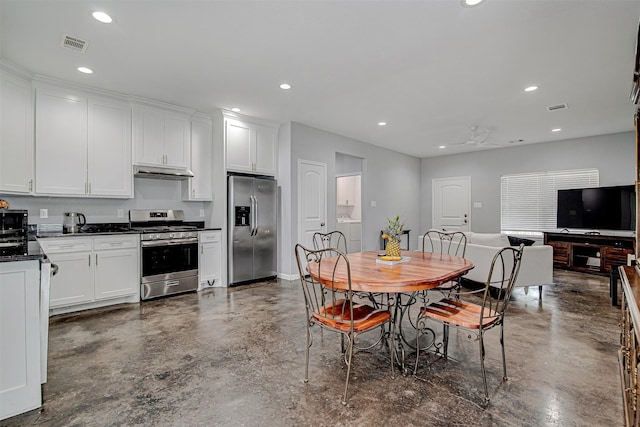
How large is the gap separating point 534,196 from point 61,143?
8.64 metres

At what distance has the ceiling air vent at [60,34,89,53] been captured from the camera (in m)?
2.79

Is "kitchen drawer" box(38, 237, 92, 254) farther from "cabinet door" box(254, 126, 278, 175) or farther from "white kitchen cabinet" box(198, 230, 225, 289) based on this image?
"cabinet door" box(254, 126, 278, 175)

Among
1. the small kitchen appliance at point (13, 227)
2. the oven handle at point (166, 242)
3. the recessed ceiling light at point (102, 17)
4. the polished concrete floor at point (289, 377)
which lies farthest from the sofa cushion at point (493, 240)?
the small kitchen appliance at point (13, 227)

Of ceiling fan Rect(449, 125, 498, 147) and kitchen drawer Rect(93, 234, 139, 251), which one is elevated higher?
ceiling fan Rect(449, 125, 498, 147)

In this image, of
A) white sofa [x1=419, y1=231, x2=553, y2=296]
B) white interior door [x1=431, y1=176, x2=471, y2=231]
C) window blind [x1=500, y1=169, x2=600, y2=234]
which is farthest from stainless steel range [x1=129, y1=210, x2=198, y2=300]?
window blind [x1=500, y1=169, x2=600, y2=234]

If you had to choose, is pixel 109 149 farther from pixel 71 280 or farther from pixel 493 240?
pixel 493 240

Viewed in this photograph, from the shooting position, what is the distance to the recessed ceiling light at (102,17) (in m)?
2.42

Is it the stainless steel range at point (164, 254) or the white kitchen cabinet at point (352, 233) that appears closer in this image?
the stainless steel range at point (164, 254)

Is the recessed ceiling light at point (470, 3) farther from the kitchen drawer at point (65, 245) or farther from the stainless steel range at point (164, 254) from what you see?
the kitchen drawer at point (65, 245)

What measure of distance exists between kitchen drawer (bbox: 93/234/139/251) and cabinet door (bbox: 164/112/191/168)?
46.7 inches

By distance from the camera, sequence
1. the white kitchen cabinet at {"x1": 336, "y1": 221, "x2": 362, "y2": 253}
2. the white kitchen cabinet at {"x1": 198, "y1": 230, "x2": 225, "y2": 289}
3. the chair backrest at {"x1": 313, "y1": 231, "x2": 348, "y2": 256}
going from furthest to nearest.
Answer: the white kitchen cabinet at {"x1": 336, "y1": 221, "x2": 362, "y2": 253}, the white kitchen cabinet at {"x1": 198, "y1": 230, "x2": 225, "y2": 289}, the chair backrest at {"x1": 313, "y1": 231, "x2": 348, "y2": 256}

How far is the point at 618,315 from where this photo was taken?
11.8 ft

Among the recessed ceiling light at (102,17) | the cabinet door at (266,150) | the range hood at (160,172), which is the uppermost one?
the recessed ceiling light at (102,17)

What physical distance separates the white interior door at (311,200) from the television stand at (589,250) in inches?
185
